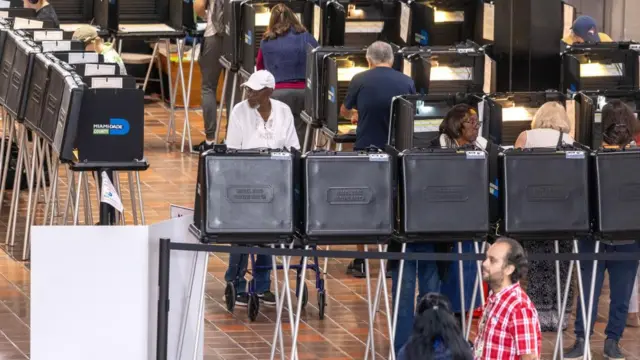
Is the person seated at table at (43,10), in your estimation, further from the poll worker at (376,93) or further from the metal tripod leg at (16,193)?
the poll worker at (376,93)

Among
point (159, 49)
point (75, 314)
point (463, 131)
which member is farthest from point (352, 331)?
point (159, 49)

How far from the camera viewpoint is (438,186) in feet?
29.6

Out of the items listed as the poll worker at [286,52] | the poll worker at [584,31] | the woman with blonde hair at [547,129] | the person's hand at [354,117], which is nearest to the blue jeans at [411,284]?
the woman with blonde hair at [547,129]

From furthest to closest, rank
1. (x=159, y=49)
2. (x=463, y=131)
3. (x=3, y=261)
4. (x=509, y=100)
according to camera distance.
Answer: (x=159, y=49) < (x=3, y=261) < (x=509, y=100) < (x=463, y=131)

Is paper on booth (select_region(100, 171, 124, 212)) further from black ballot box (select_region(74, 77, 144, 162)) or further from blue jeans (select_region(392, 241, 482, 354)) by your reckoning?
blue jeans (select_region(392, 241, 482, 354))

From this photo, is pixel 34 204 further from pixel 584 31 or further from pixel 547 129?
pixel 584 31

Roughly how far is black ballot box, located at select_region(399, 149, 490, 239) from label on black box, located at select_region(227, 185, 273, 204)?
2.46 ft

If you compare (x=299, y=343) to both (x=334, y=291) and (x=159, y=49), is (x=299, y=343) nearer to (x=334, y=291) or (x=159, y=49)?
(x=334, y=291)

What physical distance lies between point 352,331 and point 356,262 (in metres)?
1.51

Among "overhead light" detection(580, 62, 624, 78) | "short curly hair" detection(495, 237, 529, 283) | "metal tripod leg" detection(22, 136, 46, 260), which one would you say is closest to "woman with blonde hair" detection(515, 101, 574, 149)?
"overhead light" detection(580, 62, 624, 78)

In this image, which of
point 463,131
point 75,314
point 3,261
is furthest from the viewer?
point 3,261

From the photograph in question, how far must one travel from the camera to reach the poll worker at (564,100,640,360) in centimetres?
972

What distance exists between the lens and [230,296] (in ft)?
35.3

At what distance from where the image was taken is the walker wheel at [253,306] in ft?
34.7
